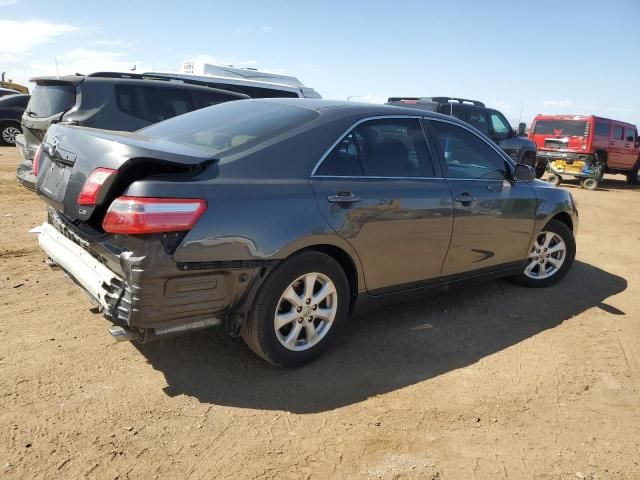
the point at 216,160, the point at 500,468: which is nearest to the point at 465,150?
the point at 216,160

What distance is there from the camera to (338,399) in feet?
10.2

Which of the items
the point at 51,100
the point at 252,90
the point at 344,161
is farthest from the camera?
the point at 252,90

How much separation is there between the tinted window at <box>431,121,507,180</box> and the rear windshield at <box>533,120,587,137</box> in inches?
497

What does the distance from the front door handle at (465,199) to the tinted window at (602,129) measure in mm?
13672

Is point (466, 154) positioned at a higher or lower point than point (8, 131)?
higher

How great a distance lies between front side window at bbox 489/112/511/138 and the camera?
13.1m

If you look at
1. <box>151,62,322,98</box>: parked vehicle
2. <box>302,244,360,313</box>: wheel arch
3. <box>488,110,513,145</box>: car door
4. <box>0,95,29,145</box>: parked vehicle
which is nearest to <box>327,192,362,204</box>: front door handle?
<box>302,244,360,313</box>: wheel arch

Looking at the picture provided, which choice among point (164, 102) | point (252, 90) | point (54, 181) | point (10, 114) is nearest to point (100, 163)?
point (54, 181)

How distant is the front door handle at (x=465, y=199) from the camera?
408 centimetres

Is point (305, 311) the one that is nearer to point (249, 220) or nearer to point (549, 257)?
point (249, 220)

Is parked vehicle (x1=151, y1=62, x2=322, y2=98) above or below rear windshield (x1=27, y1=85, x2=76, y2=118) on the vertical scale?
above

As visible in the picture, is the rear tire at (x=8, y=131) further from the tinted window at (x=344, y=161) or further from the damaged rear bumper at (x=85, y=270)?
the tinted window at (x=344, y=161)

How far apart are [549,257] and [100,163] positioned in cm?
432

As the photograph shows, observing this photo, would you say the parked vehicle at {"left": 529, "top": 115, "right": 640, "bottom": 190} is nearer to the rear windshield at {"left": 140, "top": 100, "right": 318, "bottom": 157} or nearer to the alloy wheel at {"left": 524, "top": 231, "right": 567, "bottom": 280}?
the alloy wheel at {"left": 524, "top": 231, "right": 567, "bottom": 280}
